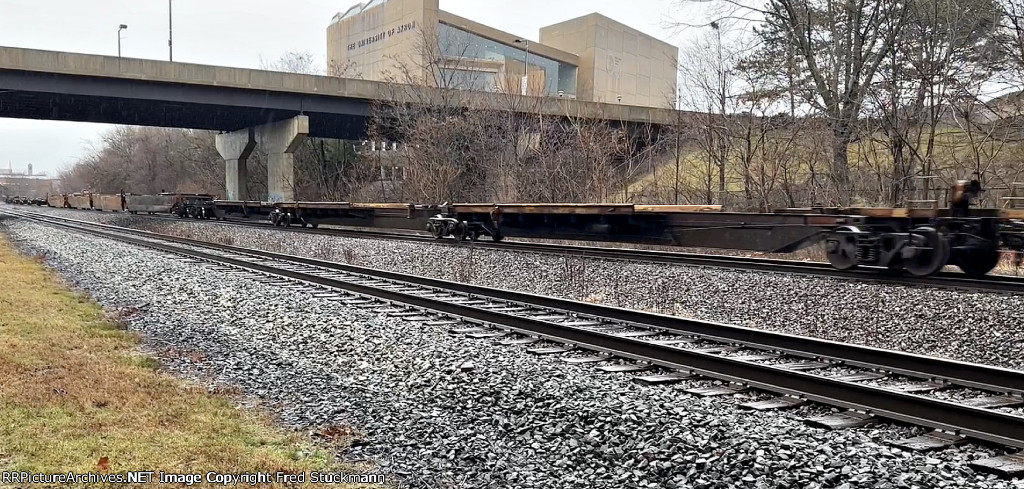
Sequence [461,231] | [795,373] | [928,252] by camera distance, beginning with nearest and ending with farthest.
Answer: [795,373], [928,252], [461,231]

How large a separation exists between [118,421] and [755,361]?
5.20m

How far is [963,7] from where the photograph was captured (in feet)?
61.4

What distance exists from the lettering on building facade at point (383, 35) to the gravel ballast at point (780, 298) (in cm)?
5149

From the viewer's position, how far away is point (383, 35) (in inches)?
2712

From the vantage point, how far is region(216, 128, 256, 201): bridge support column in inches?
1722

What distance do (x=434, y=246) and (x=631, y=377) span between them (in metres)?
11.7

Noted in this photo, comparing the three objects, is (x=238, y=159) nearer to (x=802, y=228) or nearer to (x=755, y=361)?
(x=802, y=228)

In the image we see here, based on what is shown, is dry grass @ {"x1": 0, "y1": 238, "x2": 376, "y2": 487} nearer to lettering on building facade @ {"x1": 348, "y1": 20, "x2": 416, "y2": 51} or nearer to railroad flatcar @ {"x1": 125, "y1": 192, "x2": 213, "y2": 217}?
railroad flatcar @ {"x1": 125, "y1": 192, "x2": 213, "y2": 217}

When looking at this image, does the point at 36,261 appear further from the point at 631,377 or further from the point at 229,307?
the point at 631,377

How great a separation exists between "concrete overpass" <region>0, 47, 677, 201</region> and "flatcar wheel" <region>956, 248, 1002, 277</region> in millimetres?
20184

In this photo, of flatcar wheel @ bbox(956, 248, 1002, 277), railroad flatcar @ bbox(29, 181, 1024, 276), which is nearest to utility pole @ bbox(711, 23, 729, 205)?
railroad flatcar @ bbox(29, 181, 1024, 276)

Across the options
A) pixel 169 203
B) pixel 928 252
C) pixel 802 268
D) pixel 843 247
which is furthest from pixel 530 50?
pixel 928 252

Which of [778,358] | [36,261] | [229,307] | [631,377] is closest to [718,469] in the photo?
[631,377]

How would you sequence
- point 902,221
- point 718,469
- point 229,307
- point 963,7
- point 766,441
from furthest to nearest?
point 963,7 < point 902,221 < point 229,307 < point 766,441 < point 718,469
